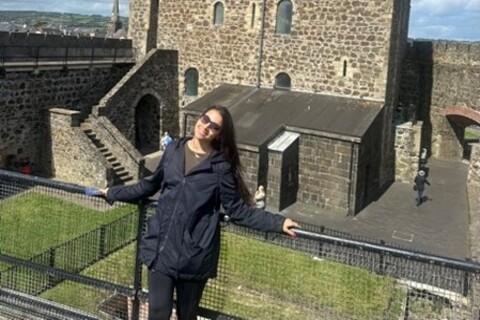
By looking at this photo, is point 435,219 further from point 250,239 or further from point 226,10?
point 250,239

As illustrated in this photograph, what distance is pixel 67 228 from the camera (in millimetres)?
9617

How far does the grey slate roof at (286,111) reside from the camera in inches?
691

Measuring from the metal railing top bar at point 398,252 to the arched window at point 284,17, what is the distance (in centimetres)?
1781

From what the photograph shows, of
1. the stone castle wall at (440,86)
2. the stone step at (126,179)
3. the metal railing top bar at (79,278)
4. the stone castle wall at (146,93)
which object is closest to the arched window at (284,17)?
the stone castle wall at (146,93)

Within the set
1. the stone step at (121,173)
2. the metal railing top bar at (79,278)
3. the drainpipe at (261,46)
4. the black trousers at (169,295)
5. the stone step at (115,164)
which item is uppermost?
the drainpipe at (261,46)

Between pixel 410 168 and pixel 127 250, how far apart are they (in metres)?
15.9

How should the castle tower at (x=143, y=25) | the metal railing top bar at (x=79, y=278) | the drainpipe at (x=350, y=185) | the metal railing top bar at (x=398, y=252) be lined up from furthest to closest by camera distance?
the castle tower at (x=143, y=25) < the drainpipe at (x=350, y=185) < the metal railing top bar at (x=79, y=278) < the metal railing top bar at (x=398, y=252)

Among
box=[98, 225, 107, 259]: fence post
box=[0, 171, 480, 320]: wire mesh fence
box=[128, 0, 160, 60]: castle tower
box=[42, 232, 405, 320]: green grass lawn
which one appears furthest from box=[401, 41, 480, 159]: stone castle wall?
box=[42, 232, 405, 320]: green grass lawn

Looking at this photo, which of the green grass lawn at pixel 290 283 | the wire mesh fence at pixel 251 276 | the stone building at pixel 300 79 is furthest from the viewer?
the stone building at pixel 300 79

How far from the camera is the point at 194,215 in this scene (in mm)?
3918

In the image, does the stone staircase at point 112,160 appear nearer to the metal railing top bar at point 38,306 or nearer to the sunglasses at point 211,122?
the metal railing top bar at point 38,306

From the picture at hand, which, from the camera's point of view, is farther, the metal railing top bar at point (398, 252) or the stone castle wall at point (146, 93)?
the stone castle wall at point (146, 93)

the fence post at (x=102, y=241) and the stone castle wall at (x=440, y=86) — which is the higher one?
the stone castle wall at (x=440, y=86)

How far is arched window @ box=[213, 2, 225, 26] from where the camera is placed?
2242 cm
